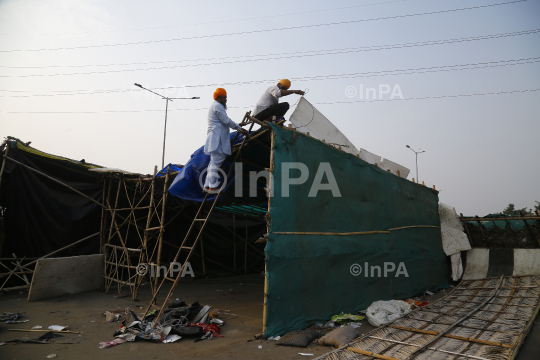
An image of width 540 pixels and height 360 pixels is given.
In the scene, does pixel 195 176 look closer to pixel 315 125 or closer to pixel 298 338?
pixel 315 125

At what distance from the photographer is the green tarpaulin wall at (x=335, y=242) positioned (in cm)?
481

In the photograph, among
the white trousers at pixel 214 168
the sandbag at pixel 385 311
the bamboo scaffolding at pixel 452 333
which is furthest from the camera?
the white trousers at pixel 214 168

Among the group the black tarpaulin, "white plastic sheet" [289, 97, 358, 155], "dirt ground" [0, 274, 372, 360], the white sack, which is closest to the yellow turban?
"white plastic sheet" [289, 97, 358, 155]

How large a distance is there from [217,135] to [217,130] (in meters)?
0.09

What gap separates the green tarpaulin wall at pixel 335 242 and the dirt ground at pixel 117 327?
56cm

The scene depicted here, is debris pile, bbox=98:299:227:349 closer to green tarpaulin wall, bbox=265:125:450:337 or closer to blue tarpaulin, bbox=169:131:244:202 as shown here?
green tarpaulin wall, bbox=265:125:450:337

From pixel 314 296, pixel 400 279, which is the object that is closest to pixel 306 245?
pixel 314 296

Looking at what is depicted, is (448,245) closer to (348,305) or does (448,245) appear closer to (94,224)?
(348,305)

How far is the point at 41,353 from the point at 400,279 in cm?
689

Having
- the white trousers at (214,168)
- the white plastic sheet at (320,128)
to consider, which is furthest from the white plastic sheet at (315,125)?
the white trousers at (214,168)

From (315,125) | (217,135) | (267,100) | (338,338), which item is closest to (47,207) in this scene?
(217,135)

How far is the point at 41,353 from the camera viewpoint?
393cm

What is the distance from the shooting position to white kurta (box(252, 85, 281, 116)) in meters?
5.65

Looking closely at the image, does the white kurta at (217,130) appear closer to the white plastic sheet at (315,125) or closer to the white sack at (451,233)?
the white plastic sheet at (315,125)
